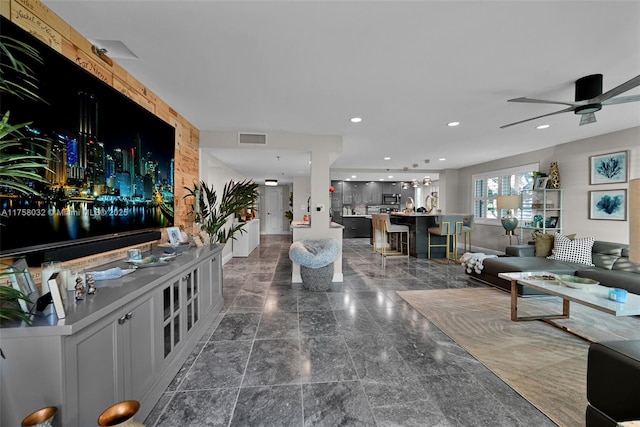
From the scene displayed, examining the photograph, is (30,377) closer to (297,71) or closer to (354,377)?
(354,377)

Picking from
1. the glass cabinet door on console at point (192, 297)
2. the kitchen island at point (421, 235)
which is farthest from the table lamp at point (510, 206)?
the glass cabinet door on console at point (192, 297)

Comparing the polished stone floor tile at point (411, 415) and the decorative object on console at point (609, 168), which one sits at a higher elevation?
the decorative object on console at point (609, 168)

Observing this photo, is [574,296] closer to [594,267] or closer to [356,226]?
[594,267]

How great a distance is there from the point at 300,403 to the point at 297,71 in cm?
250

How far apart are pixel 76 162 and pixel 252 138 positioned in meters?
2.73

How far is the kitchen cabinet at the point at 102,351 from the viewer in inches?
41.4

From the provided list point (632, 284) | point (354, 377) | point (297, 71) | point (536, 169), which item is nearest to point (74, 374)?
point (354, 377)

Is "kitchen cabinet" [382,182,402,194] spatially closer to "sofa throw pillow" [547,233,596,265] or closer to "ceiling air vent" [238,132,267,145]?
"sofa throw pillow" [547,233,596,265]

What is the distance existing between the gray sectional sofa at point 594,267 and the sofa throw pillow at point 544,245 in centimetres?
20

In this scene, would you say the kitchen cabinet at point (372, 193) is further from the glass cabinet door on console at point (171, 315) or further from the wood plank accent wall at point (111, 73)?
the glass cabinet door on console at point (171, 315)

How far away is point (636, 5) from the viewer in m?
1.56

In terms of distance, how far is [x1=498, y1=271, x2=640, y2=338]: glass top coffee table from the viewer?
2.15 meters

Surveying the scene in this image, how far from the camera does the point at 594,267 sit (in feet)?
12.4

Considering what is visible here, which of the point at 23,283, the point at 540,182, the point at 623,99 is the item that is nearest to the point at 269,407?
the point at 23,283
